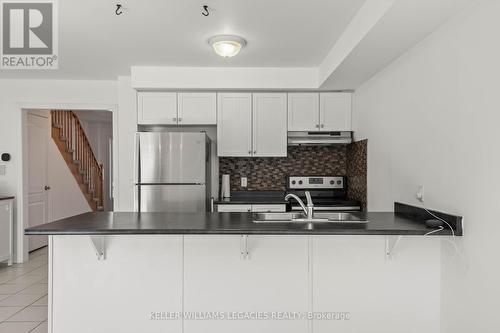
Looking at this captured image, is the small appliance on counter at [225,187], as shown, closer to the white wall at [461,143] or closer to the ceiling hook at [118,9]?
the white wall at [461,143]

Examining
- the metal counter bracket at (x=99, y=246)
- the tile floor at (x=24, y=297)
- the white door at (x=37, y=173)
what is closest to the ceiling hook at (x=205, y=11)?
the metal counter bracket at (x=99, y=246)

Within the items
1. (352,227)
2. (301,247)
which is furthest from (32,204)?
(352,227)

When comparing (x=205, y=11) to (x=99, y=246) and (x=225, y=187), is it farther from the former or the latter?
(x=225, y=187)

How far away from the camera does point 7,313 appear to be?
9.87 feet

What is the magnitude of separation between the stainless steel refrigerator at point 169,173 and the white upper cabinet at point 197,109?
1.41 feet

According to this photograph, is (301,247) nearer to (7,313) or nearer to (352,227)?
(352,227)

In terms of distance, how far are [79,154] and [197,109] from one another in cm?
419

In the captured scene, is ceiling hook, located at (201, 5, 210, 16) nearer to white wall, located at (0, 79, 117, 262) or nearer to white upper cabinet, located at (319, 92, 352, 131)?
white upper cabinet, located at (319, 92, 352, 131)

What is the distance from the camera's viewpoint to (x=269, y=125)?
4148 millimetres

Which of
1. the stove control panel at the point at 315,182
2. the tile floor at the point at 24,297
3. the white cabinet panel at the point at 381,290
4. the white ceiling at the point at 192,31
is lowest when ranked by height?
the tile floor at the point at 24,297

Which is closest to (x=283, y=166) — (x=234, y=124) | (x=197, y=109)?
(x=234, y=124)

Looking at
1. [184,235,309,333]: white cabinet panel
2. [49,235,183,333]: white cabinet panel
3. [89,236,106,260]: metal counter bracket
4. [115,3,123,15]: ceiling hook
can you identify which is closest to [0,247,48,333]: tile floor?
[49,235,183,333]: white cabinet panel

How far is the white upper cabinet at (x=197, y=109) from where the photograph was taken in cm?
408

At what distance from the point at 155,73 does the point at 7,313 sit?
2.70 m
